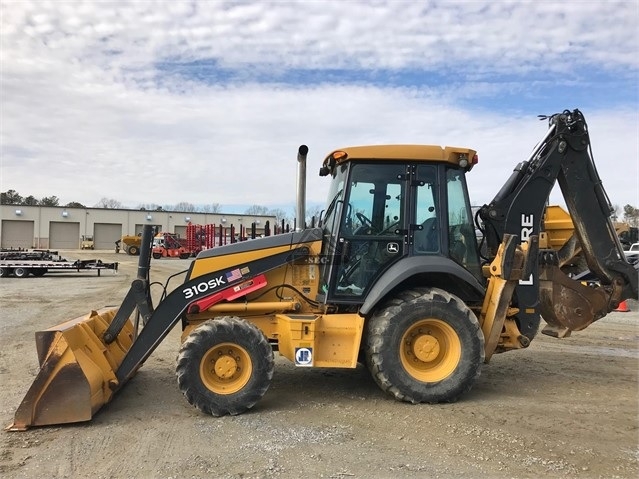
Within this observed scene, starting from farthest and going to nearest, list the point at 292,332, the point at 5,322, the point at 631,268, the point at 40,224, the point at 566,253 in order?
the point at 40,224 < the point at 5,322 < the point at 566,253 < the point at 631,268 < the point at 292,332

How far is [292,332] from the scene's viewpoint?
18.1 ft

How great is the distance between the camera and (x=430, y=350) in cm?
564

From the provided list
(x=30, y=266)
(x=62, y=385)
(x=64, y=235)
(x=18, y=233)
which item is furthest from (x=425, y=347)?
(x=18, y=233)

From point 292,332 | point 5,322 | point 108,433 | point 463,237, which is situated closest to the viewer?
point 108,433

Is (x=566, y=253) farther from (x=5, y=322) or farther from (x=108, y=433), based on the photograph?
(x=5, y=322)

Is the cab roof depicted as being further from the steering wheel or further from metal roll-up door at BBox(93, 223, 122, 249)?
metal roll-up door at BBox(93, 223, 122, 249)

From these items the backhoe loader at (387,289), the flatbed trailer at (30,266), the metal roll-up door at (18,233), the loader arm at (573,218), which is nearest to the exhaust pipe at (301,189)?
the backhoe loader at (387,289)

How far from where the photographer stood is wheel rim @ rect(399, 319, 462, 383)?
5.58 m

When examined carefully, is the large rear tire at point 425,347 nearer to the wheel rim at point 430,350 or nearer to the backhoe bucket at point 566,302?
the wheel rim at point 430,350

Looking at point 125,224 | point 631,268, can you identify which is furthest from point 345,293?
point 125,224

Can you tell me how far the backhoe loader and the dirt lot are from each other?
1.16ft

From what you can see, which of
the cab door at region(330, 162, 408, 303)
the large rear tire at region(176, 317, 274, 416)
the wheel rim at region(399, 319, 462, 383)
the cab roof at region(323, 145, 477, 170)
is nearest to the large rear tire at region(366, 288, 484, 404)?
the wheel rim at region(399, 319, 462, 383)

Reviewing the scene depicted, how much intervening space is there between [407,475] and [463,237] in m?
2.87

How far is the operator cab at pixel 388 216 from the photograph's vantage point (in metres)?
5.78
